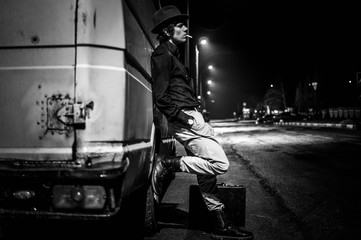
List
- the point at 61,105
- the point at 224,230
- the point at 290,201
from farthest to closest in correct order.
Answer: the point at 290,201 < the point at 224,230 < the point at 61,105

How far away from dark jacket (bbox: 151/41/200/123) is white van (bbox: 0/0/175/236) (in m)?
0.62

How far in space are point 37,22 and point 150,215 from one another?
1944 millimetres

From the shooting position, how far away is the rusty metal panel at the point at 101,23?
2059 millimetres

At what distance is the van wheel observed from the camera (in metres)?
2.97

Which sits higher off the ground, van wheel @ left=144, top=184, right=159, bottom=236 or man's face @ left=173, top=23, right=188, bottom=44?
man's face @ left=173, top=23, right=188, bottom=44

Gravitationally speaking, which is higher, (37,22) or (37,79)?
(37,22)

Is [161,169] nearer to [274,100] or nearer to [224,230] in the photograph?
[224,230]

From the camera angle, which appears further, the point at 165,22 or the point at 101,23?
the point at 165,22

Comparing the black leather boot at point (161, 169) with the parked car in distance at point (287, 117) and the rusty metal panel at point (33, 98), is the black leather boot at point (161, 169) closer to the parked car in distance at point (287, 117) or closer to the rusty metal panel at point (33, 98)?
the rusty metal panel at point (33, 98)

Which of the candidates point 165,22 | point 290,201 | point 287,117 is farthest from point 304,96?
point 165,22

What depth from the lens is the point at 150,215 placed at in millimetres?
2977

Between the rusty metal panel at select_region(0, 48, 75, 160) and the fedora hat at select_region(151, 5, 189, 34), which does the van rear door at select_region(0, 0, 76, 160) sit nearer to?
the rusty metal panel at select_region(0, 48, 75, 160)

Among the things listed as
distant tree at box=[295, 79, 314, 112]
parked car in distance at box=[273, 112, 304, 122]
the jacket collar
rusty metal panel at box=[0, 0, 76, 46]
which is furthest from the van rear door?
distant tree at box=[295, 79, 314, 112]

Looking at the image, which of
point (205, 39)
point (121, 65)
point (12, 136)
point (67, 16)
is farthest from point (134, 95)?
point (205, 39)
